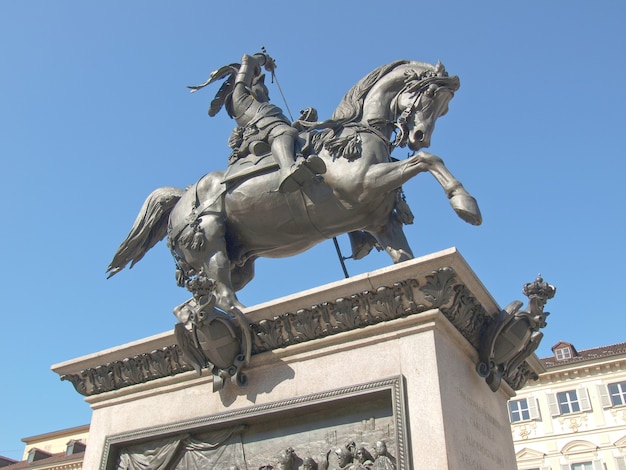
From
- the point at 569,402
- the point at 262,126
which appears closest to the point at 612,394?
the point at 569,402

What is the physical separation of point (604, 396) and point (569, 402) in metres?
1.85

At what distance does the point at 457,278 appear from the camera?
599 centimetres

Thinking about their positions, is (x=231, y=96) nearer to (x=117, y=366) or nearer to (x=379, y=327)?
(x=117, y=366)

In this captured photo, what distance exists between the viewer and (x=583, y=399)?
37844 mm

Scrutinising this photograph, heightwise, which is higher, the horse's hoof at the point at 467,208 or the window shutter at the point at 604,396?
the window shutter at the point at 604,396

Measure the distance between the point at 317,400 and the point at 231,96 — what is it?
484 cm

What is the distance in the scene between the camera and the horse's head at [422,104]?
7.84m

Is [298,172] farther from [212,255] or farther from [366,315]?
[366,315]

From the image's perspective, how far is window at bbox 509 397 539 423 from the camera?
38.4 m

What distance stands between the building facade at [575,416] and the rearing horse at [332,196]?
104ft

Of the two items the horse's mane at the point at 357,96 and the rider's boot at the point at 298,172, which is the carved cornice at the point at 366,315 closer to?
the rider's boot at the point at 298,172

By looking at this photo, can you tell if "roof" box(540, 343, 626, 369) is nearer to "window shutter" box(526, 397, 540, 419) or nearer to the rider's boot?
"window shutter" box(526, 397, 540, 419)

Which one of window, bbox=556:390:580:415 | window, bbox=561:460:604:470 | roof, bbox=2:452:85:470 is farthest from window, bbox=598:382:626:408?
roof, bbox=2:452:85:470

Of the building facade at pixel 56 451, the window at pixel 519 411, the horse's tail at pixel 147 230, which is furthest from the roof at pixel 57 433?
the horse's tail at pixel 147 230
